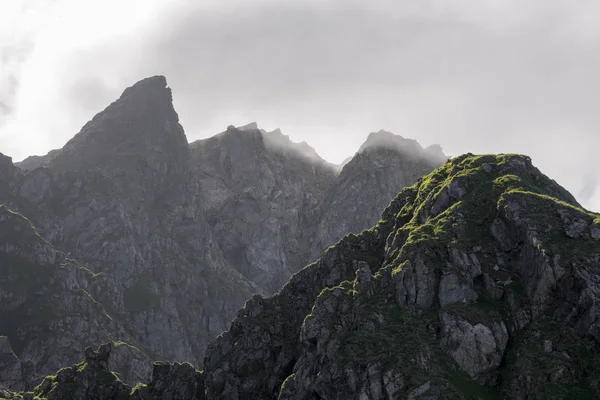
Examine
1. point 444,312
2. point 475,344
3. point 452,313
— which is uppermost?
point 444,312

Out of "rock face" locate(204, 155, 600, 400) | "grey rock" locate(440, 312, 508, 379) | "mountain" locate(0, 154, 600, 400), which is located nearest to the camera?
"rock face" locate(204, 155, 600, 400)

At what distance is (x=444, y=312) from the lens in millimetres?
110688

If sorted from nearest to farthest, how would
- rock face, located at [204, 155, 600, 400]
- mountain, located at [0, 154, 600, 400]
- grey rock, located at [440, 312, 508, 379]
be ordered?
rock face, located at [204, 155, 600, 400] < mountain, located at [0, 154, 600, 400] < grey rock, located at [440, 312, 508, 379]

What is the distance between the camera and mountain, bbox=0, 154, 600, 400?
3981 inches

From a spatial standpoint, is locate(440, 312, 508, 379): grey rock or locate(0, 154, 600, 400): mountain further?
locate(440, 312, 508, 379): grey rock

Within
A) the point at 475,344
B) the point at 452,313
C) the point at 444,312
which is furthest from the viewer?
the point at 444,312

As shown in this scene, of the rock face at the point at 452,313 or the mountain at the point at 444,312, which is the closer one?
the rock face at the point at 452,313

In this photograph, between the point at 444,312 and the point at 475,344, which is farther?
the point at 444,312

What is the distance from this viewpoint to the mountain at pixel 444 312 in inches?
3981

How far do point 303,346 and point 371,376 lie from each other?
20480 millimetres

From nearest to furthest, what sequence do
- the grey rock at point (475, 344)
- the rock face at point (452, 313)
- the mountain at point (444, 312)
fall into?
the rock face at point (452, 313)
the mountain at point (444, 312)
the grey rock at point (475, 344)

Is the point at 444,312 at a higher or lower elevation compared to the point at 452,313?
higher

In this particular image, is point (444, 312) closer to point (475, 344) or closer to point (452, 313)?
Result: point (452, 313)

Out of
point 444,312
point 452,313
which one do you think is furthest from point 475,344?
point 444,312
